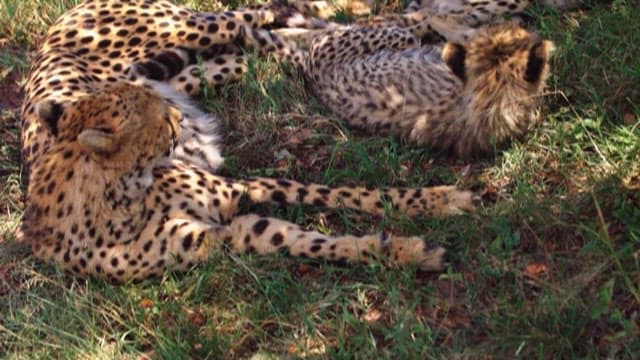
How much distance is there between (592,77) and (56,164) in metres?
2.46

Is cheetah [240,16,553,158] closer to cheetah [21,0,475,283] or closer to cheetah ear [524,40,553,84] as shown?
cheetah ear [524,40,553,84]

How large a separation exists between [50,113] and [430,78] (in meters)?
1.81

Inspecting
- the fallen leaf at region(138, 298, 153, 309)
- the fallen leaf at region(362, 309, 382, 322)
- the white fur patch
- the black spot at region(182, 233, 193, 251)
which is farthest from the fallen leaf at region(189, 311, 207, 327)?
the white fur patch

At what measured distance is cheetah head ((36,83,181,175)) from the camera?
14.6 ft

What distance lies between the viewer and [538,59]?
4.63 meters

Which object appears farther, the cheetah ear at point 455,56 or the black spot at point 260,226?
the cheetah ear at point 455,56

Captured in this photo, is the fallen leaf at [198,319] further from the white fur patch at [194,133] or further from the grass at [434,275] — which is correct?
the white fur patch at [194,133]

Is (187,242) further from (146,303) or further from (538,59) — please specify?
(538,59)

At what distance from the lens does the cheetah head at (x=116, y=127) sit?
4.44m

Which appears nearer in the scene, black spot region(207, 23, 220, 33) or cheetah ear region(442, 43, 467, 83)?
cheetah ear region(442, 43, 467, 83)

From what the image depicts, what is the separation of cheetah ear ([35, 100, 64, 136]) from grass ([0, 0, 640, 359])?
569mm

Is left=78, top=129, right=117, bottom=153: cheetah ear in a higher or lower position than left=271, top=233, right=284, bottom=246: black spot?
higher

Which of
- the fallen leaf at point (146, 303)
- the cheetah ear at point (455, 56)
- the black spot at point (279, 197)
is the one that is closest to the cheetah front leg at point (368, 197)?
the black spot at point (279, 197)

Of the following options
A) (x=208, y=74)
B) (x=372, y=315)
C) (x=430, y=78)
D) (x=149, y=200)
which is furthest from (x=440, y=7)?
(x=372, y=315)
